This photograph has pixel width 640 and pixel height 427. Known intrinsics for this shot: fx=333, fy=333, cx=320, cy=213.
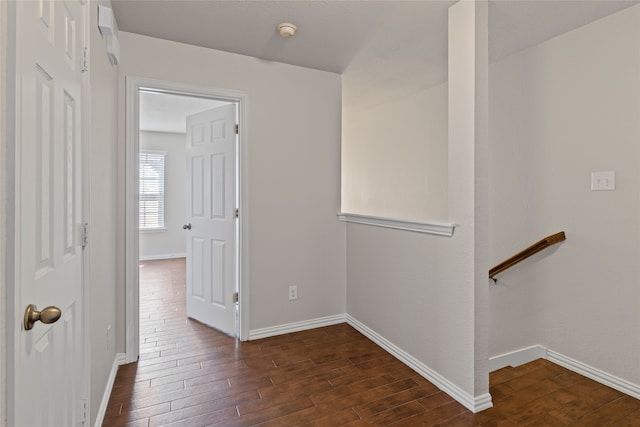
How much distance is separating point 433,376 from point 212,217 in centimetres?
222

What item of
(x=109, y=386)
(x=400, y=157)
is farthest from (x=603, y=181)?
(x=109, y=386)

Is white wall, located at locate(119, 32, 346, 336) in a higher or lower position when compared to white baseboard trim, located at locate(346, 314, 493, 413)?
higher

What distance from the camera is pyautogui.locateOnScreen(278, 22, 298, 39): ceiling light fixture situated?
2258 mm

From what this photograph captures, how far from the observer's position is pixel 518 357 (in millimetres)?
2572

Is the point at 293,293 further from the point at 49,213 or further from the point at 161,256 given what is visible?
the point at 161,256

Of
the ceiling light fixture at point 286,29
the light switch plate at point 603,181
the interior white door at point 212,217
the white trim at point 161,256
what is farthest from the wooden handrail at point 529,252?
the white trim at point 161,256

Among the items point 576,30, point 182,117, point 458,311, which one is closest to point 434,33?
point 576,30

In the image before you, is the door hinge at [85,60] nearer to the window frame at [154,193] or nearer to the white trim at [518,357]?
the white trim at [518,357]

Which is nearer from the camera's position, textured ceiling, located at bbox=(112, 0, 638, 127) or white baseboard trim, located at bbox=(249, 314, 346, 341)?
textured ceiling, located at bbox=(112, 0, 638, 127)

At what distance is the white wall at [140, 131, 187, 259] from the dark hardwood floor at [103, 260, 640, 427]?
4.06 metres

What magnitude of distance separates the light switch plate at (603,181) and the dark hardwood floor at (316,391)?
4.23 ft

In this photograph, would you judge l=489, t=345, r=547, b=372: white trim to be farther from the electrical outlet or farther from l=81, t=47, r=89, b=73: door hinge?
l=81, t=47, r=89, b=73: door hinge

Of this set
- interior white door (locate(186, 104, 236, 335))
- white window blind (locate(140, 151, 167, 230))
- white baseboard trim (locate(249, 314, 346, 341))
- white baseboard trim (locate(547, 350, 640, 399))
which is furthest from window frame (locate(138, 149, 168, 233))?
white baseboard trim (locate(547, 350, 640, 399))

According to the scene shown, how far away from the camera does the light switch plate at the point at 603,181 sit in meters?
2.14
